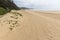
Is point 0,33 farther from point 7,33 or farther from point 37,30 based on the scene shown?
point 37,30

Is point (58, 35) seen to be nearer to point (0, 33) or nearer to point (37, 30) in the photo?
point (37, 30)

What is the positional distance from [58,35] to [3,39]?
2495mm

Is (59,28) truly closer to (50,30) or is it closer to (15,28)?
(50,30)

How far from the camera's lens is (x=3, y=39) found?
9531 millimetres

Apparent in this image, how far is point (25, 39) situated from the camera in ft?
30.9

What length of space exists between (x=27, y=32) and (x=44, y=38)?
1.27 metres

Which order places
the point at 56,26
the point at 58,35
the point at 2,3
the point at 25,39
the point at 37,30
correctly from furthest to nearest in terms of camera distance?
the point at 2,3 → the point at 56,26 → the point at 37,30 → the point at 58,35 → the point at 25,39

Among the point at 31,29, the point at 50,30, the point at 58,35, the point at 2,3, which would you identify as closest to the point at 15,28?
the point at 31,29

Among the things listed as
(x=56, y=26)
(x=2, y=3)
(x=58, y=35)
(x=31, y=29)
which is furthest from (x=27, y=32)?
(x=2, y=3)

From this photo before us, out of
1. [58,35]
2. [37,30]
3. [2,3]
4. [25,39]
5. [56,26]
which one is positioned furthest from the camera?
[2,3]

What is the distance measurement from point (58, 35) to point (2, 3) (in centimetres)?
2412

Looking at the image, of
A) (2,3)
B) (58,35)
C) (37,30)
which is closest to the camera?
(58,35)

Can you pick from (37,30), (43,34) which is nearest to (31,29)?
(37,30)

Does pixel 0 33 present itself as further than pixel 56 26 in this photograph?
No
